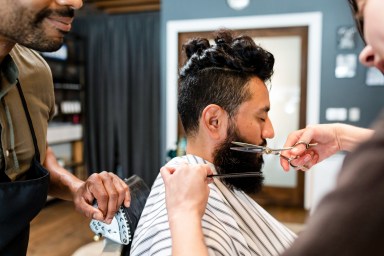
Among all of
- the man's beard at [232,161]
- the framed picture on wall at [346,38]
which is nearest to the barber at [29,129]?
the man's beard at [232,161]

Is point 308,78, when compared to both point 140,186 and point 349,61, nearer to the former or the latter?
point 349,61

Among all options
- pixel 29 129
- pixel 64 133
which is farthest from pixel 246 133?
pixel 64 133

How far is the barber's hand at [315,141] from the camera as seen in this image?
1.29 meters

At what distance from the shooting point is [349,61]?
3.70 meters

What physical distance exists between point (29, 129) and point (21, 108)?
0.07m

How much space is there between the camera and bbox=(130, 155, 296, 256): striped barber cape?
35.9 inches

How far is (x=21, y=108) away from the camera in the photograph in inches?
45.3

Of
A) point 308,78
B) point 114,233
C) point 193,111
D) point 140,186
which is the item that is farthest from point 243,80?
point 308,78

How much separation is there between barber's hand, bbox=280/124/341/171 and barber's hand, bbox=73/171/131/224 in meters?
0.61

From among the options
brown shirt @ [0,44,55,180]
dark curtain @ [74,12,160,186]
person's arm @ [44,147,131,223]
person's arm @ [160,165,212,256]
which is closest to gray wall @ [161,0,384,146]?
dark curtain @ [74,12,160,186]

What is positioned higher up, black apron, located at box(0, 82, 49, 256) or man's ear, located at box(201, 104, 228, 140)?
man's ear, located at box(201, 104, 228, 140)

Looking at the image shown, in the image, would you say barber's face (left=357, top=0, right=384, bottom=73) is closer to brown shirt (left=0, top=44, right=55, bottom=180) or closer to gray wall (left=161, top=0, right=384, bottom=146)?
brown shirt (left=0, top=44, right=55, bottom=180)

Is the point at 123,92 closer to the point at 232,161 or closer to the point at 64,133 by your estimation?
the point at 64,133

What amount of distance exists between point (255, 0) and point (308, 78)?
3.40 feet
